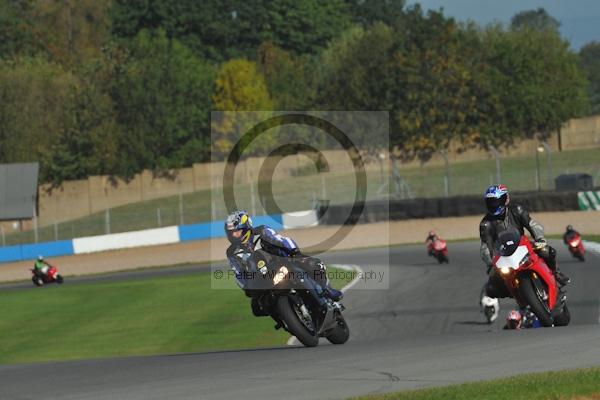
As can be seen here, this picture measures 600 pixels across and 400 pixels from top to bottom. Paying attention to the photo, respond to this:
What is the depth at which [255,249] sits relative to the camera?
43.8 feet

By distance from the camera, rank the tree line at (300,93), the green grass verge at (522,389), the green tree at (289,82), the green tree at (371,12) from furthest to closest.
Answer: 1. the green tree at (371,12)
2. the green tree at (289,82)
3. the tree line at (300,93)
4. the green grass verge at (522,389)

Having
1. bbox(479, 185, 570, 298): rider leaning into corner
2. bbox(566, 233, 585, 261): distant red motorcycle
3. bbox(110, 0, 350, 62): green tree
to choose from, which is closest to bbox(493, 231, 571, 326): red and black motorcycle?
bbox(479, 185, 570, 298): rider leaning into corner

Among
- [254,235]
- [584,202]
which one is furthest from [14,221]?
[254,235]

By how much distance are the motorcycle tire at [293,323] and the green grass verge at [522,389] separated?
4.04 m

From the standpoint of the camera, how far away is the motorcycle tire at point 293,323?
42.9 feet

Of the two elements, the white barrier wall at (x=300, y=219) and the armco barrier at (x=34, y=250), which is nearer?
the white barrier wall at (x=300, y=219)

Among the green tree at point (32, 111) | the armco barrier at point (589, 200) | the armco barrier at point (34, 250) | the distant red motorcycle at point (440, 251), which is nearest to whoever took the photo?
the distant red motorcycle at point (440, 251)

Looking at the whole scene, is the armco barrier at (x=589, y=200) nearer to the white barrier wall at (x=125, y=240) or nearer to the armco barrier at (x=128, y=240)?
the armco barrier at (x=128, y=240)

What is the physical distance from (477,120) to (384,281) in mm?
49202

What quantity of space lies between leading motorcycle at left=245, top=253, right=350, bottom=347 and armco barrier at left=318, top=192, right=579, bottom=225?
94.0 feet

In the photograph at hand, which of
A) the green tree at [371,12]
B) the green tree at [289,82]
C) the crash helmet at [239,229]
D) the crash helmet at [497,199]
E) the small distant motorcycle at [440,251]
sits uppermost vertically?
the green tree at [371,12]

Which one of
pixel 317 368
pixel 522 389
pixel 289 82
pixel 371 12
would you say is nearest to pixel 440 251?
pixel 317 368

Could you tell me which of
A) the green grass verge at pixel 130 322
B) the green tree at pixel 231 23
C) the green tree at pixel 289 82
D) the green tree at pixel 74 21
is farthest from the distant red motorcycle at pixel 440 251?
the green tree at pixel 74 21

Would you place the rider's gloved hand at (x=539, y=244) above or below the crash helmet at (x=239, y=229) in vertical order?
below
